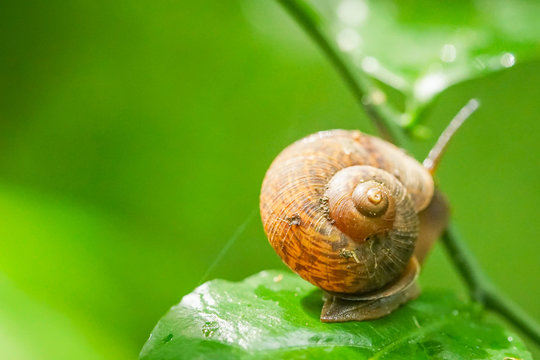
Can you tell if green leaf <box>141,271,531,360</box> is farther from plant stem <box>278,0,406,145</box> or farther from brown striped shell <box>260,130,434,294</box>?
plant stem <box>278,0,406,145</box>

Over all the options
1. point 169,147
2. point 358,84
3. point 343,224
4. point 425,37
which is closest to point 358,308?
point 343,224

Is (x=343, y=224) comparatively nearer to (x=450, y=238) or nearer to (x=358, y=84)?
(x=450, y=238)

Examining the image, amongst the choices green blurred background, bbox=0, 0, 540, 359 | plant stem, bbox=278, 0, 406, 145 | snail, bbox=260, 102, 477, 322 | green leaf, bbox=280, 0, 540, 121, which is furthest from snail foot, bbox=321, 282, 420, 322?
green blurred background, bbox=0, 0, 540, 359

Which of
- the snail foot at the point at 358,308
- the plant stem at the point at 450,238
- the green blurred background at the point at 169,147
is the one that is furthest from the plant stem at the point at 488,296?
the green blurred background at the point at 169,147

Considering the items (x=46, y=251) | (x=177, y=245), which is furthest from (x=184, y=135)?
(x=46, y=251)

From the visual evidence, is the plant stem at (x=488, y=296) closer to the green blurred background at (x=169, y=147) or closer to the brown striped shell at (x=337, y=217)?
the brown striped shell at (x=337, y=217)

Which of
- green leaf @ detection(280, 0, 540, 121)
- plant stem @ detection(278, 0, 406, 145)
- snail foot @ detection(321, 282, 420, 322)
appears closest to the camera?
snail foot @ detection(321, 282, 420, 322)
